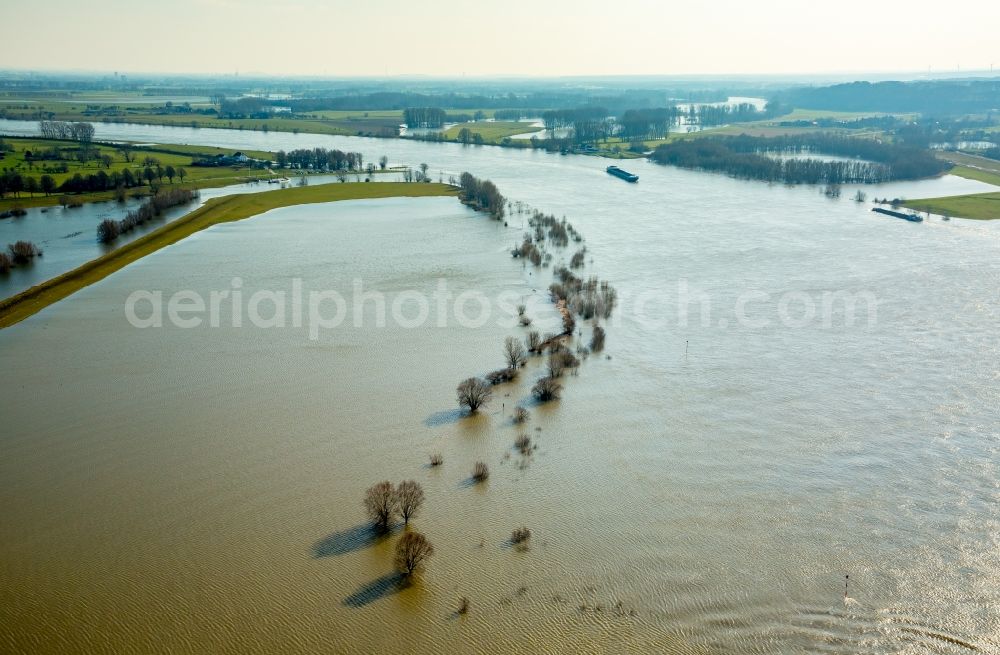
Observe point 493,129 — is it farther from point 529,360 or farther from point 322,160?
point 529,360

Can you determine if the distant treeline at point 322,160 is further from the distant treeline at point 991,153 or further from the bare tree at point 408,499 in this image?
the distant treeline at point 991,153

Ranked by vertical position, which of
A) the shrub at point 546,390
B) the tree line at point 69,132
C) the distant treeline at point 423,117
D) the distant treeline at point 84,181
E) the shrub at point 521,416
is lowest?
the shrub at point 521,416

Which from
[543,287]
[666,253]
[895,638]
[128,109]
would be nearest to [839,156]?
[666,253]

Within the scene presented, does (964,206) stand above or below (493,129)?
below

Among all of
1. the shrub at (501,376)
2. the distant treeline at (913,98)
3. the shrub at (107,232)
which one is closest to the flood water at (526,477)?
the shrub at (501,376)

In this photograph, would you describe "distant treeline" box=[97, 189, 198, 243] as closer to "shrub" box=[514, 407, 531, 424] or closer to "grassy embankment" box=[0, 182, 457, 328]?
"grassy embankment" box=[0, 182, 457, 328]

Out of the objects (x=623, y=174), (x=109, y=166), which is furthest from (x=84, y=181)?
(x=623, y=174)

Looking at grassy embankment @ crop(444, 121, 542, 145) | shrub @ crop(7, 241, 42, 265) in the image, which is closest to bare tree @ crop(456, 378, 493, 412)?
shrub @ crop(7, 241, 42, 265)
